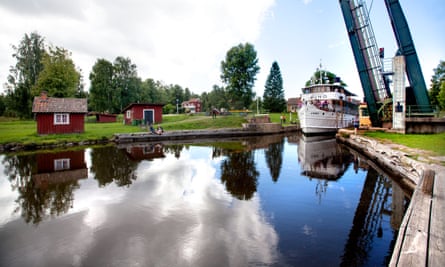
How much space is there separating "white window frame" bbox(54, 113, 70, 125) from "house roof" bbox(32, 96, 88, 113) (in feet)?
1.38

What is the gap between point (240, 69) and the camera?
139ft

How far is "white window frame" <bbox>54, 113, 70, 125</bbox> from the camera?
2149 centimetres

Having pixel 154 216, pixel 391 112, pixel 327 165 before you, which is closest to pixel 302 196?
pixel 154 216

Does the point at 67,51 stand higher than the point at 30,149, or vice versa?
the point at 67,51

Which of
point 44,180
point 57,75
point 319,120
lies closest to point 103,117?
point 57,75

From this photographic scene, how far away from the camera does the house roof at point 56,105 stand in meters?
20.8

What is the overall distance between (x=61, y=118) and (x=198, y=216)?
69.8 ft

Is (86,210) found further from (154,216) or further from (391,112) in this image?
(391,112)

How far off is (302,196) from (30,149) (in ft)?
61.9

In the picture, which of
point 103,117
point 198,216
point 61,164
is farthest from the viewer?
point 103,117

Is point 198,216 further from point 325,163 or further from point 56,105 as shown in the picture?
point 56,105

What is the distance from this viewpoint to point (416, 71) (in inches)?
668

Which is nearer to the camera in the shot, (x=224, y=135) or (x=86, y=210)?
(x=86, y=210)

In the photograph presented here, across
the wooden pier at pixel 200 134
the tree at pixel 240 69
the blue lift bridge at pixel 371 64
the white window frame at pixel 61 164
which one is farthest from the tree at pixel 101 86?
the blue lift bridge at pixel 371 64
